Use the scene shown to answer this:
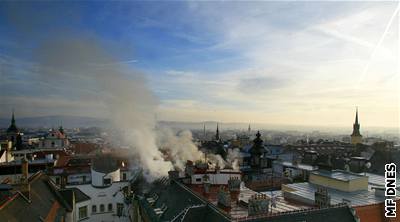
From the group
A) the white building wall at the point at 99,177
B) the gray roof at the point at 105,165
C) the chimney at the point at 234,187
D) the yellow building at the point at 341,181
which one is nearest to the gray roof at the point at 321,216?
the chimney at the point at 234,187

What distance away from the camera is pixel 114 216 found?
38875mm

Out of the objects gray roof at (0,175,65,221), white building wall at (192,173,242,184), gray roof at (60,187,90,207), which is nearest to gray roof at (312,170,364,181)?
white building wall at (192,173,242,184)

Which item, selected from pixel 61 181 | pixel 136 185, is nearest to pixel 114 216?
pixel 136 185

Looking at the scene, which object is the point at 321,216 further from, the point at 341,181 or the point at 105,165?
the point at 105,165

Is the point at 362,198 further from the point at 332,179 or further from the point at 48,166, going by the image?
the point at 48,166

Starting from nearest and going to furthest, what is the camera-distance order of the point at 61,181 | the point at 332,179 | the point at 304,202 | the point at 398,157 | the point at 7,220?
the point at 7,220 < the point at 304,202 < the point at 332,179 < the point at 61,181 < the point at 398,157

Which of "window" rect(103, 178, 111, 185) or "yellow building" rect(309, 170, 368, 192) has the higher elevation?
"yellow building" rect(309, 170, 368, 192)

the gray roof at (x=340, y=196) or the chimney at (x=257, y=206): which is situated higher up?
the chimney at (x=257, y=206)

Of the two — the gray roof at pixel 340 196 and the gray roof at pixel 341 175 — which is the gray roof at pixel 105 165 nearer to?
the gray roof at pixel 340 196

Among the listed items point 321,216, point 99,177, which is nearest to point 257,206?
point 321,216

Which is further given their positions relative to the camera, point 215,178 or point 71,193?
point 71,193

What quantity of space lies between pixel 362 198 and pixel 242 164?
38.9 meters

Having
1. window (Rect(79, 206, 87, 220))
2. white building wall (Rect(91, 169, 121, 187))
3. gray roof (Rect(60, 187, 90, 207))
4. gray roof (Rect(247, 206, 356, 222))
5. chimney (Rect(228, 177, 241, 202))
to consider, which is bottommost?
window (Rect(79, 206, 87, 220))

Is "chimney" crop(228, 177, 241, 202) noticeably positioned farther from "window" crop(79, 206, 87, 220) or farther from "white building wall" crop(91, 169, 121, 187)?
"white building wall" crop(91, 169, 121, 187)
